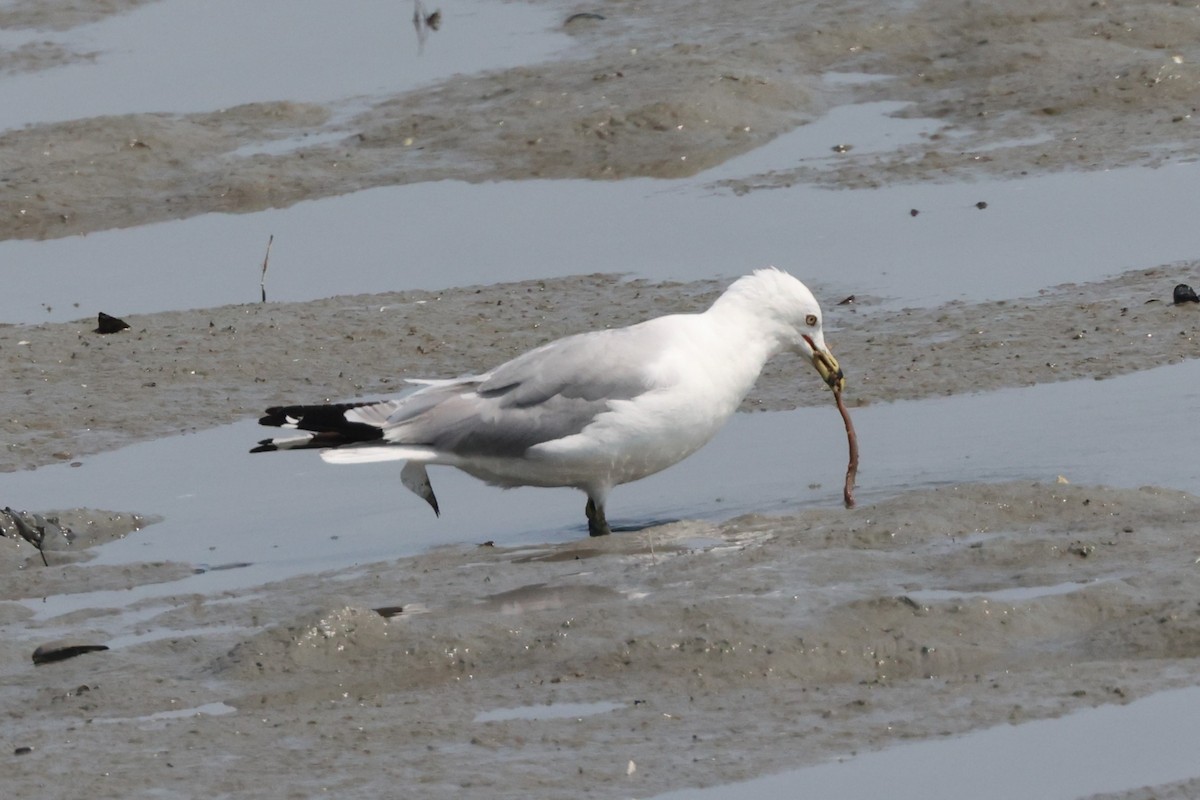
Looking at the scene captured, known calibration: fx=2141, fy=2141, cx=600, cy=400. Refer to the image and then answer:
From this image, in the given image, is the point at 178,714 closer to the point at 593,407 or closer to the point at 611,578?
the point at 611,578

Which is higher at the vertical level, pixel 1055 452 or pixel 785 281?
pixel 785 281

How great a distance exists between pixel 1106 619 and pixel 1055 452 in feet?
7.00

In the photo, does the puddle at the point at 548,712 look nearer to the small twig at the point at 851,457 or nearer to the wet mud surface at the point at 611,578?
the wet mud surface at the point at 611,578

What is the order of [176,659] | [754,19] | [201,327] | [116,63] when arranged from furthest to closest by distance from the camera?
[116,63], [754,19], [201,327], [176,659]

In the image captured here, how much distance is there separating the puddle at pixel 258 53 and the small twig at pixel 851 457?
7.48 m

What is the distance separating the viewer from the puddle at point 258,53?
605 inches

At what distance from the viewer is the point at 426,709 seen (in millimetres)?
5617

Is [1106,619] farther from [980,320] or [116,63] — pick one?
[116,63]

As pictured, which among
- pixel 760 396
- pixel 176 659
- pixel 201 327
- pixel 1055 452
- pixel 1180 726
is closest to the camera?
pixel 1180 726

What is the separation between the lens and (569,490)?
8836 mm

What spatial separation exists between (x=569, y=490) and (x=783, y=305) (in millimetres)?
1333

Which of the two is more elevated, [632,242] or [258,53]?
[258,53]

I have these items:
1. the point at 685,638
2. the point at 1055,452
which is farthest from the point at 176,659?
the point at 1055,452

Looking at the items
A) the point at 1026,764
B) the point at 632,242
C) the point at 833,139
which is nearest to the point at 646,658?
the point at 1026,764
